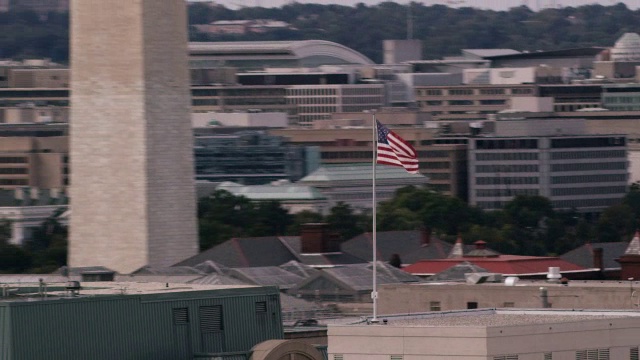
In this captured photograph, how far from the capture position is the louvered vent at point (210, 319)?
67938mm

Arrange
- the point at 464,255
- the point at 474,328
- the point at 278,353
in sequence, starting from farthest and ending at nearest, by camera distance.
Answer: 1. the point at 464,255
2. the point at 278,353
3. the point at 474,328

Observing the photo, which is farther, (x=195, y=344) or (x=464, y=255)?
(x=464, y=255)

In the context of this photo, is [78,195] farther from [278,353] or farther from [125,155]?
[278,353]

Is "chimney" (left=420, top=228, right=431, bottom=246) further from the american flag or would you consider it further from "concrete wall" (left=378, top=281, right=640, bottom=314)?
the american flag

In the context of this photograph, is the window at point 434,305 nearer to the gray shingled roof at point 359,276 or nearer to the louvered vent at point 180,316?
the gray shingled roof at point 359,276

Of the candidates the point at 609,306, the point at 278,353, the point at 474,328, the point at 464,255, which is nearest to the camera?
the point at 474,328

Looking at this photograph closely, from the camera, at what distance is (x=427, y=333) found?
61000 millimetres

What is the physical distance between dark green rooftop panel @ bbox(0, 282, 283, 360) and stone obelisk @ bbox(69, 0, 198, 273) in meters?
73.6

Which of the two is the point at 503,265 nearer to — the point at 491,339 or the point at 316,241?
the point at 316,241

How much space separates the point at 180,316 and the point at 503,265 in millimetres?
59754

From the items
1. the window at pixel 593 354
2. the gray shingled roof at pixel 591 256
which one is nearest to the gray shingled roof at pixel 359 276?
the gray shingled roof at pixel 591 256

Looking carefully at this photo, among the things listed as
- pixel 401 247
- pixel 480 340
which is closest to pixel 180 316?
pixel 480 340

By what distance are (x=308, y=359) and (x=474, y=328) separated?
217 inches

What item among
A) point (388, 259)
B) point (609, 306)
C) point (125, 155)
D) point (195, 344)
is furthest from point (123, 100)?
point (195, 344)
